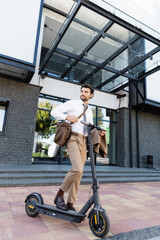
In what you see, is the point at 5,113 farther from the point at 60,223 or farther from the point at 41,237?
the point at 41,237

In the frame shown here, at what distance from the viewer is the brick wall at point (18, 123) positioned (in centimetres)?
584

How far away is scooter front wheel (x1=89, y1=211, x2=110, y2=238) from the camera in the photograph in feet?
4.91

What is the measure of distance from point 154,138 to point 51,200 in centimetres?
852

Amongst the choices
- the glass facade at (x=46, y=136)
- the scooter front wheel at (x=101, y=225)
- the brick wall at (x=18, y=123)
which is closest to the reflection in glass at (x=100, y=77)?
the glass facade at (x=46, y=136)

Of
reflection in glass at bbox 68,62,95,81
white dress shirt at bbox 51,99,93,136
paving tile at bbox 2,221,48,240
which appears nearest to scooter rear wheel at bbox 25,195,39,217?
paving tile at bbox 2,221,48,240

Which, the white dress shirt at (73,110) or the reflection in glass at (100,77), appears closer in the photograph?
the white dress shirt at (73,110)

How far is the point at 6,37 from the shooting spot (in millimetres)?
5309

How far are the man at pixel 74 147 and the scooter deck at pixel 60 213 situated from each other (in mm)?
54

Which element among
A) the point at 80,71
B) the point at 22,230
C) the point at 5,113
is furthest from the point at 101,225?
the point at 80,71

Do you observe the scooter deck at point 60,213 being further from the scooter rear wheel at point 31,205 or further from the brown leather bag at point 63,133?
the brown leather bag at point 63,133

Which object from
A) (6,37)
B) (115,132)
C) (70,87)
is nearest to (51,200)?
(6,37)

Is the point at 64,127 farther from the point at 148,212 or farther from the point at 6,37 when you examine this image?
the point at 6,37

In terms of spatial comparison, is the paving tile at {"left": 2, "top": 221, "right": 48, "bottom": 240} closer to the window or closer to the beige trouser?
the beige trouser

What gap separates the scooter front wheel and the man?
0.32 m
